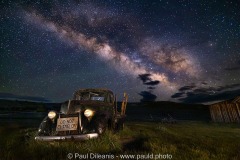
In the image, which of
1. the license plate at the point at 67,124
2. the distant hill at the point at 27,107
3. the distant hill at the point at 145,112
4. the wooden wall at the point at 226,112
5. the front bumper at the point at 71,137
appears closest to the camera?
the front bumper at the point at 71,137

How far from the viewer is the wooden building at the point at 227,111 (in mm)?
22908

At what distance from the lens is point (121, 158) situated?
4.27 metres

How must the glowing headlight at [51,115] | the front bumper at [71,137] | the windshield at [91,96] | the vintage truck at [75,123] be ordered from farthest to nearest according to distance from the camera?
the windshield at [91,96]
the glowing headlight at [51,115]
the vintage truck at [75,123]
the front bumper at [71,137]

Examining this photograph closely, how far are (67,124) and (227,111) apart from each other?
23152 mm

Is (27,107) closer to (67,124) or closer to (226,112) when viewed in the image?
(226,112)

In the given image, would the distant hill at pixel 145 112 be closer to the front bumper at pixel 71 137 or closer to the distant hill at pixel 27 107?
the distant hill at pixel 27 107

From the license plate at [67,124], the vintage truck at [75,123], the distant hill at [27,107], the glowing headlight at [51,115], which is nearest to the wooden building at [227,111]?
the vintage truck at [75,123]

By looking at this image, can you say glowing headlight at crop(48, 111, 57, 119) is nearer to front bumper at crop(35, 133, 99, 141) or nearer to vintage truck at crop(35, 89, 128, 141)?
vintage truck at crop(35, 89, 128, 141)

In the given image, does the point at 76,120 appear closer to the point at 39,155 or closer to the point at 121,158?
the point at 39,155

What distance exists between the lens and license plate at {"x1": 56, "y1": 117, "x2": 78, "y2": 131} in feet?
20.6

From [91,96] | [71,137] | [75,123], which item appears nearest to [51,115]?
[75,123]

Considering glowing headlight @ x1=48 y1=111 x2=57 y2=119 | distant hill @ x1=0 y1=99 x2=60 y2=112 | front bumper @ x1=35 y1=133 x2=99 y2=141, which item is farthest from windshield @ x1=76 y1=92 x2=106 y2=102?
distant hill @ x1=0 y1=99 x2=60 y2=112

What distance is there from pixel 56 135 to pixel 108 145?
1630mm

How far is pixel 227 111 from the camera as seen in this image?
81.5 feet
